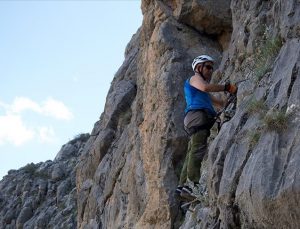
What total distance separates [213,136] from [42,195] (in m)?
33.1

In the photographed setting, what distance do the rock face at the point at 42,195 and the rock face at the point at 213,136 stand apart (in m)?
15.6

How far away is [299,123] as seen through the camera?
19.1ft

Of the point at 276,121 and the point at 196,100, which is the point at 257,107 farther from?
the point at 196,100

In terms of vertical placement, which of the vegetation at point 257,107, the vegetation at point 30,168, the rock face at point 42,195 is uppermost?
the vegetation at point 30,168

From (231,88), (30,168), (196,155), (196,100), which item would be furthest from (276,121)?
(30,168)

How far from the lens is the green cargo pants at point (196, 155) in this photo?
30.3 feet

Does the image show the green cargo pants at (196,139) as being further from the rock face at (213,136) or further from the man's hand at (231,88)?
the man's hand at (231,88)

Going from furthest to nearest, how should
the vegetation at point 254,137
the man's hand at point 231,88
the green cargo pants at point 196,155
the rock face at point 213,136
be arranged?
1. the green cargo pants at point 196,155
2. the man's hand at point 231,88
3. the vegetation at point 254,137
4. the rock face at point 213,136

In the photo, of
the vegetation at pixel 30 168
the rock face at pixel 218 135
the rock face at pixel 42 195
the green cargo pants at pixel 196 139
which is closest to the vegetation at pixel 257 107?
the rock face at pixel 218 135

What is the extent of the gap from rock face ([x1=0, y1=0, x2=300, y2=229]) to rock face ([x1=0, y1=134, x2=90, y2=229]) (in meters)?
15.6

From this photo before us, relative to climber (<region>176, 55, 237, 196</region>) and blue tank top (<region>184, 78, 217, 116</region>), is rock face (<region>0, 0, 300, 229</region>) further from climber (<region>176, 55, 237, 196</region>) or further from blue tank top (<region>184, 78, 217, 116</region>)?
blue tank top (<region>184, 78, 217, 116</region>)

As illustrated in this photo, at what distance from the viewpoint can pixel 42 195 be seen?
40.4 m

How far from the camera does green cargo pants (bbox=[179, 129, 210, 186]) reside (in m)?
9.25

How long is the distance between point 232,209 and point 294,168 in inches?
58.0
